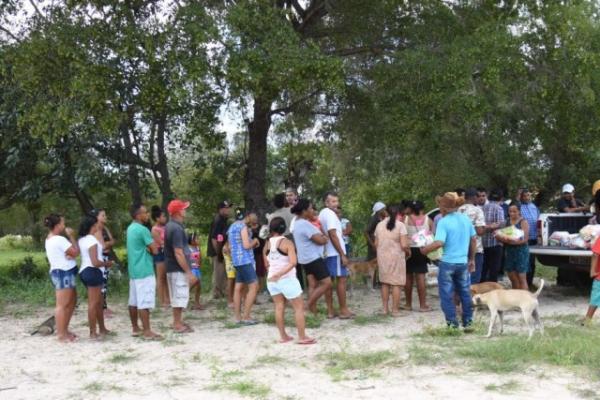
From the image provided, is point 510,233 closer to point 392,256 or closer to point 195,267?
point 392,256

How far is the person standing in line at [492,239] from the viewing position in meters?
9.74

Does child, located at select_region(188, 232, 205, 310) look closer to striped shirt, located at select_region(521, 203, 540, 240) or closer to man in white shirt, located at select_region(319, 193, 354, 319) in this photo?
man in white shirt, located at select_region(319, 193, 354, 319)

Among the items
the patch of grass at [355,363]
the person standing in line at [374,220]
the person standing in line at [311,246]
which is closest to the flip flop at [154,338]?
the person standing in line at [311,246]

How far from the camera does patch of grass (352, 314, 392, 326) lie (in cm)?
886

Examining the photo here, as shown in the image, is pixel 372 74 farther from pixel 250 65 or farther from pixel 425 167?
pixel 425 167

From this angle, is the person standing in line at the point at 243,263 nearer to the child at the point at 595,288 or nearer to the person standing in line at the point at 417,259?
the person standing in line at the point at 417,259

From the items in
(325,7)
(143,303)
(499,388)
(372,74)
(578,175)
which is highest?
(325,7)

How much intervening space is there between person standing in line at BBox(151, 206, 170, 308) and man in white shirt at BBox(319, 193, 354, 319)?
2198 mm

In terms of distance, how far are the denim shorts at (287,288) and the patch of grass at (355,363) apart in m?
0.88

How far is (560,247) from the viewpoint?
405 inches

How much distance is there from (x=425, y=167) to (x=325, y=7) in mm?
5709

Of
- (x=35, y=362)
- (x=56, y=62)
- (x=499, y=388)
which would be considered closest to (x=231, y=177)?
(x=56, y=62)

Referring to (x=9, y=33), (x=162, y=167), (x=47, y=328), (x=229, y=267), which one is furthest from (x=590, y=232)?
(x=9, y=33)

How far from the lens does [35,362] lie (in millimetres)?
7270
